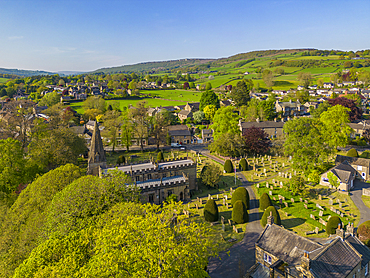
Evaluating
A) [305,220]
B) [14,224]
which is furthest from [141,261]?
[305,220]

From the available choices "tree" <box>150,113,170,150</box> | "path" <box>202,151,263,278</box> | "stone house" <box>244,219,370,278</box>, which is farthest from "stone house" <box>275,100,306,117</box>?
"stone house" <box>244,219,370,278</box>

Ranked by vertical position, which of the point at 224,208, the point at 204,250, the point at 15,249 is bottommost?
the point at 224,208

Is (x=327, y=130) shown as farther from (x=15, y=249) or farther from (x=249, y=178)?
(x=15, y=249)

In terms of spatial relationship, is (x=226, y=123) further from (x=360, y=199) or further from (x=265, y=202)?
(x=360, y=199)

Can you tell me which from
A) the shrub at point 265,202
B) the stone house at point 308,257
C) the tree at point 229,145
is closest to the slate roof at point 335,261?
the stone house at point 308,257

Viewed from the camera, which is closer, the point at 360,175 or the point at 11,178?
the point at 11,178

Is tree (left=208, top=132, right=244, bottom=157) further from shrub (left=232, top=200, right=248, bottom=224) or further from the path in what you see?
the path
